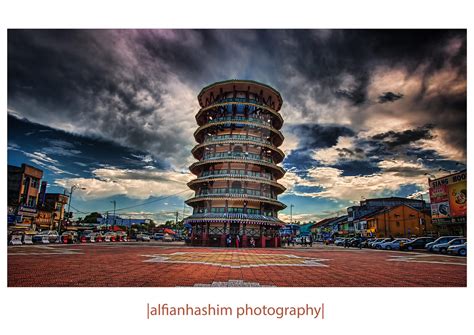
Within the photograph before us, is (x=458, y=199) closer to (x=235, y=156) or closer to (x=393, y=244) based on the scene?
(x=393, y=244)

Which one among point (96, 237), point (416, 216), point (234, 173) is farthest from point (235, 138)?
point (416, 216)

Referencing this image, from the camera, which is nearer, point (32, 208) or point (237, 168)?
point (237, 168)

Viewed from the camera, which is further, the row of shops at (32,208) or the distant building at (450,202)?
the row of shops at (32,208)

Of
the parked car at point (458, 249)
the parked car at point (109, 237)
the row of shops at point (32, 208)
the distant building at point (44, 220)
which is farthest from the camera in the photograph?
the distant building at point (44, 220)

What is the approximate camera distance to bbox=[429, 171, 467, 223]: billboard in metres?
27.1

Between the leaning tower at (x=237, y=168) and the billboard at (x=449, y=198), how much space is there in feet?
55.8

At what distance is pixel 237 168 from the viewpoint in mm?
34688

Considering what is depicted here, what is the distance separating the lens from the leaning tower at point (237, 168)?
3291 cm

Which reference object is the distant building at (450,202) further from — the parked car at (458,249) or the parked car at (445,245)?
the parked car at (458,249)

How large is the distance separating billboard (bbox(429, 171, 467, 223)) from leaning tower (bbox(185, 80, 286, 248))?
16999mm

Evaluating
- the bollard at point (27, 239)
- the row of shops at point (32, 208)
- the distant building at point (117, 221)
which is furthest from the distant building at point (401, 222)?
the distant building at point (117, 221)

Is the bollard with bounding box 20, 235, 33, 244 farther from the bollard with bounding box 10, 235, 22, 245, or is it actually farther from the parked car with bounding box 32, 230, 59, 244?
the parked car with bounding box 32, 230, 59, 244

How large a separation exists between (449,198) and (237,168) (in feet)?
75.2
